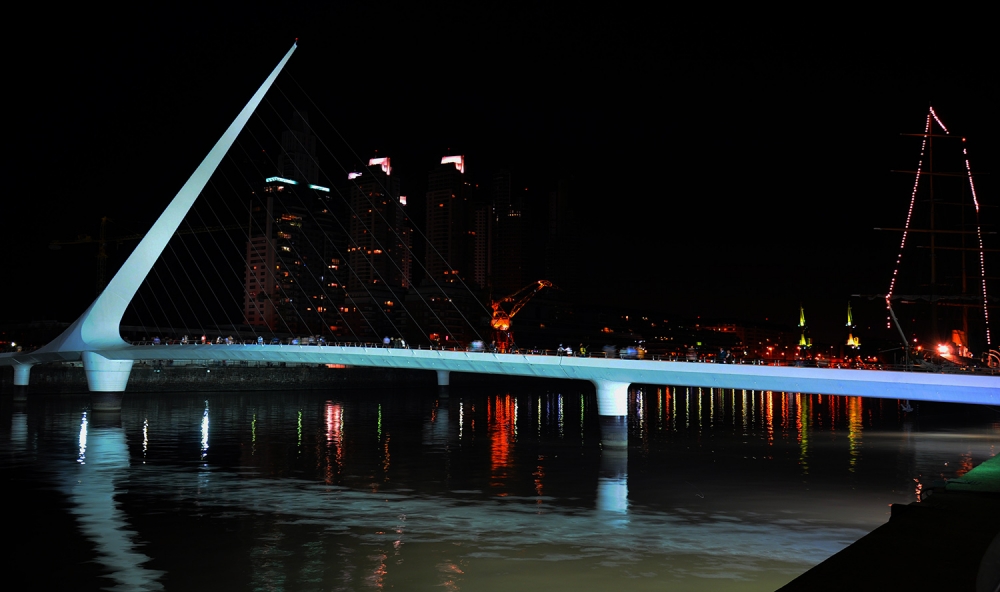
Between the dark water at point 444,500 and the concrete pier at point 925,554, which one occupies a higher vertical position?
the concrete pier at point 925,554

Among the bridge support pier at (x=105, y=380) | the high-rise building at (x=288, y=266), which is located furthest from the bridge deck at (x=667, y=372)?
the high-rise building at (x=288, y=266)

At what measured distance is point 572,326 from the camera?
179m

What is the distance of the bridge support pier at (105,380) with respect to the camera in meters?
53.7

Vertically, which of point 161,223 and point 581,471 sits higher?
point 161,223

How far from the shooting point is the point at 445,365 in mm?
40688

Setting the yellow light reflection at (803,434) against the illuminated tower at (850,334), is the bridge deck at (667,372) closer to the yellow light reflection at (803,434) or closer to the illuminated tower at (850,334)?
the yellow light reflection at (803,434)

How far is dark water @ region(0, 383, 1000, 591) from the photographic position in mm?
15531

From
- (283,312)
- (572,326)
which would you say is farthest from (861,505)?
(572,326)

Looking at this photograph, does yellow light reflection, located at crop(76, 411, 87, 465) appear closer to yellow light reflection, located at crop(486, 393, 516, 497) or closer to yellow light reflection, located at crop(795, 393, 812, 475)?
yellow light reflection, located at crop(486, 393, 516, 497)

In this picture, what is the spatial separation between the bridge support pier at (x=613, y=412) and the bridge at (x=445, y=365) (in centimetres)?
4

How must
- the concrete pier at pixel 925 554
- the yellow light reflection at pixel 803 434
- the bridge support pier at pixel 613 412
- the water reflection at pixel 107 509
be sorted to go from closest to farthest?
1. the concrete pier at pixel 925 554
2. the water reflection at pixel 107 509
3. the yellow light reflection at pixel 803 434
4. the bridge support pier at pixel 613 412

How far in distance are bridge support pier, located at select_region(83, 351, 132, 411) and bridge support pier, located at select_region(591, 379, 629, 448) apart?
104 ft

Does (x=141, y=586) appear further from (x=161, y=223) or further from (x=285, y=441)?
(x=161, y=223)

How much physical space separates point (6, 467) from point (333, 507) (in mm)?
14380
